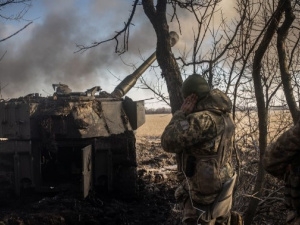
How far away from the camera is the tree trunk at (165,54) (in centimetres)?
516

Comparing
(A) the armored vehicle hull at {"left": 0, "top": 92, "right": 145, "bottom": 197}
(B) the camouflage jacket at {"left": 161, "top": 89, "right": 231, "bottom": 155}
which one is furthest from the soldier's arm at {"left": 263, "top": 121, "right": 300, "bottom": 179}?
(A) the armored vehicle hull at {"left": 0, "top": 92, "right": 145, "bottom": 197}

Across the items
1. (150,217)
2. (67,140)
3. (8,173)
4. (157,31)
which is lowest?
(150,217)

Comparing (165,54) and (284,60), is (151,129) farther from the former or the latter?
(284,60)

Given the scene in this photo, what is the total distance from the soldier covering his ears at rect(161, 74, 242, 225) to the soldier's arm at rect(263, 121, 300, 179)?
36.7 inches

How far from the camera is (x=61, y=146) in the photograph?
8281 mm

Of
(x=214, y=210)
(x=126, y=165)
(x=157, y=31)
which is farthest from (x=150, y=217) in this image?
(x=214, y=210)

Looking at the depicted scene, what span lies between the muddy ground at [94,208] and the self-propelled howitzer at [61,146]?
219 mm

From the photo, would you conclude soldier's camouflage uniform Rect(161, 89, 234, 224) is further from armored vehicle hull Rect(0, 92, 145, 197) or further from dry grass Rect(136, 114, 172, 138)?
dry grass Rect(136, 114, 172, 138)

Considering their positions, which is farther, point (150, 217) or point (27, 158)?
point (27, 158)

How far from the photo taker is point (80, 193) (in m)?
7.89

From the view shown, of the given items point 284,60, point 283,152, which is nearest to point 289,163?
point 283,152

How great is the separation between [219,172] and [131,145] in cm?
486

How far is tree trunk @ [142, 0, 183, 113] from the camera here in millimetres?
→ 5156

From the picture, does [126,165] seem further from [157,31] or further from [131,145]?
[157,31]
